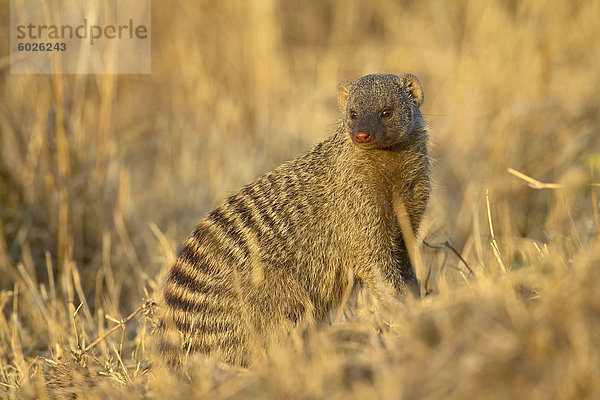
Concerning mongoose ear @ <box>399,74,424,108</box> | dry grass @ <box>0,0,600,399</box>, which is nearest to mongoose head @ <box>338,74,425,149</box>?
mongoose ear @ <box>399,74,424,108</box>

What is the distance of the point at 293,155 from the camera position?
5.58m

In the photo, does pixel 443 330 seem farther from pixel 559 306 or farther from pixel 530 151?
pixel 530 151

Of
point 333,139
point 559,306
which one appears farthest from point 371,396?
point 333,139

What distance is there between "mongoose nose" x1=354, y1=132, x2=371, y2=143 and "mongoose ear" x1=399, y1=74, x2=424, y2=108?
44 centimetres

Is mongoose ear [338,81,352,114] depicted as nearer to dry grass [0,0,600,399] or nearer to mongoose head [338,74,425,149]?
mongoose head [338,74,425,149]

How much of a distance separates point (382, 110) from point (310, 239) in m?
0.61

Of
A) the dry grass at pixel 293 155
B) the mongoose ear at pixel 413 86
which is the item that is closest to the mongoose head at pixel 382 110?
the mongoose ear at pixel 413 86

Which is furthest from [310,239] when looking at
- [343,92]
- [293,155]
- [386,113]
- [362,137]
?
[293,155]

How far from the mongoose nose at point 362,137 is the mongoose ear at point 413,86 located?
439 millimetres

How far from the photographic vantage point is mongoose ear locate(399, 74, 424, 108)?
308 cm

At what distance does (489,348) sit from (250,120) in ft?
14.9

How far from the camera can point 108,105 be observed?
14.1 ft

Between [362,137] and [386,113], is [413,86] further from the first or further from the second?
[362,137]

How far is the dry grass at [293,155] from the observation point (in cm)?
187
